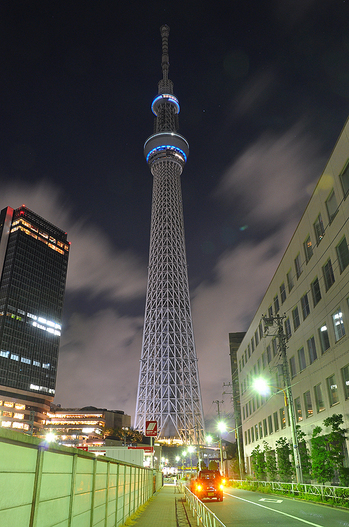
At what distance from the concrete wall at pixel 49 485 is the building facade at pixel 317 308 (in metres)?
18.6

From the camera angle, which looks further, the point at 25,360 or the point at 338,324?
the point at 25,360

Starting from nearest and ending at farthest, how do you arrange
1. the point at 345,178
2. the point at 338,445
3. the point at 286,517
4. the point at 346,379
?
the point at 286,517, the point at 338,445, the point at 346,379, the point at 345,178

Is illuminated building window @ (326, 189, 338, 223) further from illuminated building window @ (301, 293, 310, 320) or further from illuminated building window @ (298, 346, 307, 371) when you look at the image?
illuminated building window @ (298, 346, 307, 371)

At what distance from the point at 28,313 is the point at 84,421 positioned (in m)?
55.1

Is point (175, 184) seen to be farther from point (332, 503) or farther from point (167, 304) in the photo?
point (332, 503)

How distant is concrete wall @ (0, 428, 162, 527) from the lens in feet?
16.5

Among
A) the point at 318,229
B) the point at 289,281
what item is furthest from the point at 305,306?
the point at 318,229

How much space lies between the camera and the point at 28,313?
150 metres

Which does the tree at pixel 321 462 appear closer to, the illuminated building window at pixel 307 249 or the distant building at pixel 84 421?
the illuminated building window at pixel 307 249

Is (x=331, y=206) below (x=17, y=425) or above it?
above

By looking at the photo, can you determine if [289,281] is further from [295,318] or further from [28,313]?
[28,313]

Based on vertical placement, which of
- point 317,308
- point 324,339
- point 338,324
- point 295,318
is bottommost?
point 324,339

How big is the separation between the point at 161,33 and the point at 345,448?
17112cm

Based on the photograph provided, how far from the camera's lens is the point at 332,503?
2017cm
